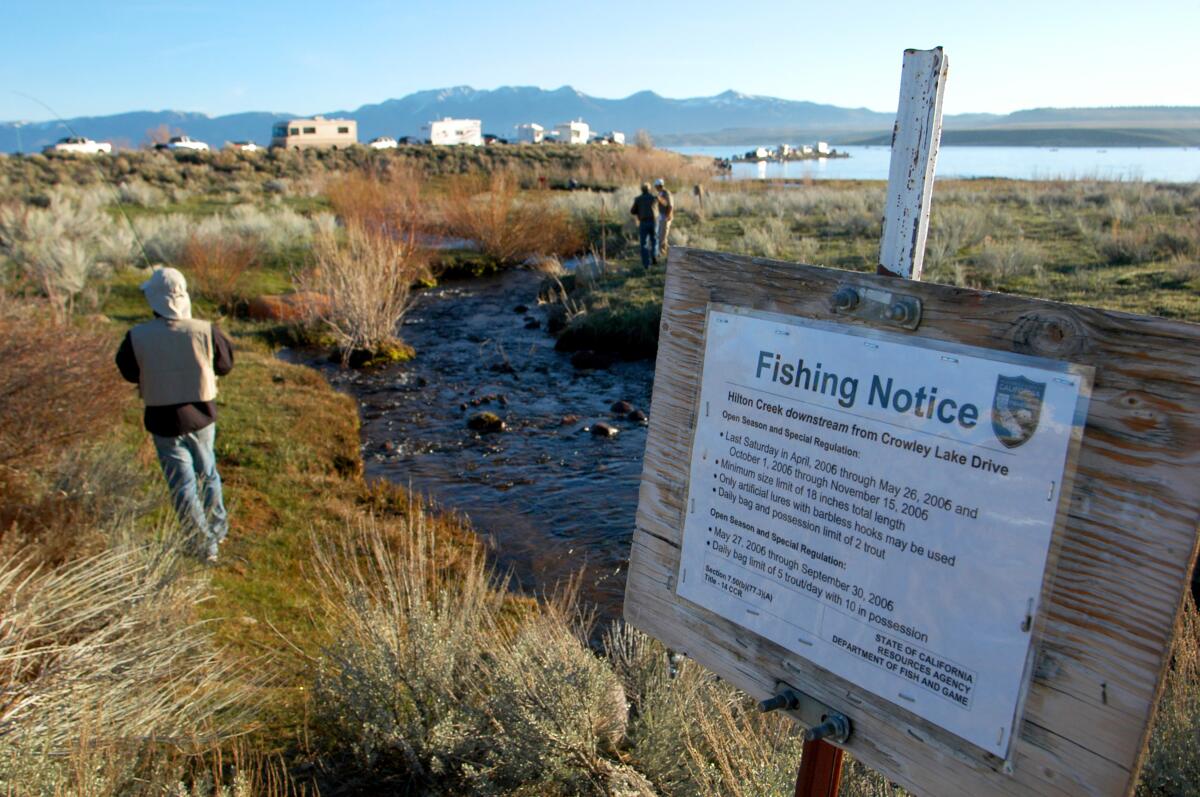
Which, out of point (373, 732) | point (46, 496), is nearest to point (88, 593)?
point (373, 732)

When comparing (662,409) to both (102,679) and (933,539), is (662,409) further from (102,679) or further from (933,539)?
(102,679)

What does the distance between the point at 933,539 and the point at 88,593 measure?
3.63 m

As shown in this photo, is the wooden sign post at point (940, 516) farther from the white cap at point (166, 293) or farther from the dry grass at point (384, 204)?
the dry grass at point (384, 204)

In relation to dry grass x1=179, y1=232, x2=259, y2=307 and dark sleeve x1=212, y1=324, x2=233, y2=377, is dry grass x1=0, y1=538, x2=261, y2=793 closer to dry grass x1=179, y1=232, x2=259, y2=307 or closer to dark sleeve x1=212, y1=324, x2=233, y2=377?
dark sleeve x1=212, y1=324, x2=233, y2=377

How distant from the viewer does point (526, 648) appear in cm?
333

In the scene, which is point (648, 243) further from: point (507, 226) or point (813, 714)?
point (813, 714)

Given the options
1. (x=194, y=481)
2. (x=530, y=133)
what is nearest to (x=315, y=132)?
(x=530, y=133)

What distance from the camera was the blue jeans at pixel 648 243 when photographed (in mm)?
16453

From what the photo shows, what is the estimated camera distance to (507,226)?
2039 centimetres

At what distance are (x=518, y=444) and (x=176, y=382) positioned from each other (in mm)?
4553

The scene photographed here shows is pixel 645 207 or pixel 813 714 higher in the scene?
pixel 645 207

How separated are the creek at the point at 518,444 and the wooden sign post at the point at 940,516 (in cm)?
429

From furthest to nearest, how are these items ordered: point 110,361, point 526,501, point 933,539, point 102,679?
point 526,501 → point 110,361 → point 102,679 → point 933,539

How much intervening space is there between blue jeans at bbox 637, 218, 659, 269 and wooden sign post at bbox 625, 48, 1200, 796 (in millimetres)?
14644
